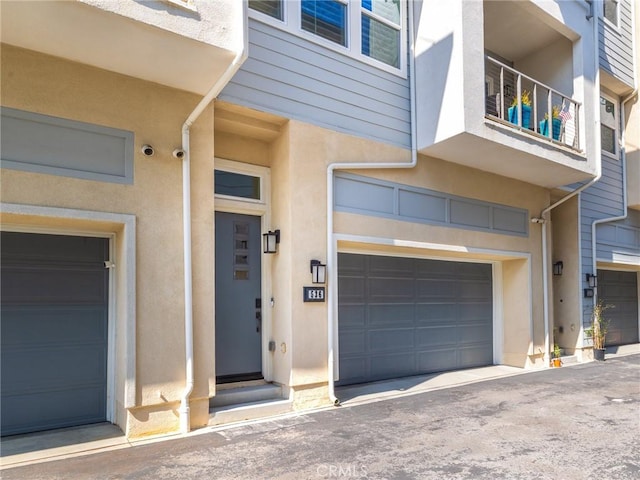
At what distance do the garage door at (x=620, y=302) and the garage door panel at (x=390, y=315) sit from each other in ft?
21.2

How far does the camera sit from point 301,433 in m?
4.70

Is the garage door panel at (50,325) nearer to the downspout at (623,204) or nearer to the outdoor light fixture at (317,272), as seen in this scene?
the outdoor light fixture at (317,272)

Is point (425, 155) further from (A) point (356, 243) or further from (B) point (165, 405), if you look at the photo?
(B) point (165, 405)

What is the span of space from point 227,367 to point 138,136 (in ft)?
9.61

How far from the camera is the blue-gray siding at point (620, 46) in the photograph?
9812 mm

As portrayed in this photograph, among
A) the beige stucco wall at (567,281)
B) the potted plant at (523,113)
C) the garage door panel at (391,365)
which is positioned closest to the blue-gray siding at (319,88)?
the potted plant at (523,113)

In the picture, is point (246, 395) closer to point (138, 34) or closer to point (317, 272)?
Answer: point (317, 272)

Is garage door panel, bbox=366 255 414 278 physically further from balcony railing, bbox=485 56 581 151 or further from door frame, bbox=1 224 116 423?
door frame, bbox=1 224 116 423

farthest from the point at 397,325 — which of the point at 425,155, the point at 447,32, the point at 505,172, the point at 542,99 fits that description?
the point at 542,99

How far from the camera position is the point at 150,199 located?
4.58m

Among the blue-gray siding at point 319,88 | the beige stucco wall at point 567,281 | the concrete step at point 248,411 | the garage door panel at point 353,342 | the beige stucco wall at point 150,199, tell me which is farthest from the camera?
the beige stucco wall at point 567,281

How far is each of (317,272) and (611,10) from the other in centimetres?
994

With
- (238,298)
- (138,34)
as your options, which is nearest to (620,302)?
(238,298)

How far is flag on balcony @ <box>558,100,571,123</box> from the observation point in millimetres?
7992
